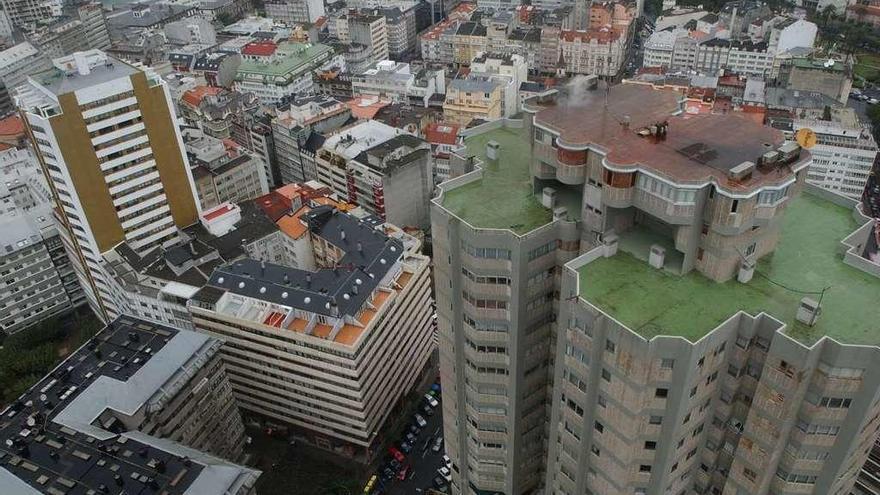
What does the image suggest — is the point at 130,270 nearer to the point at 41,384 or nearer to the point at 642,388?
the point at 41,384

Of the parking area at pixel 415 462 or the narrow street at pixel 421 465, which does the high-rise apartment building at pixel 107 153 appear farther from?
the narrow street at pixel 421 465

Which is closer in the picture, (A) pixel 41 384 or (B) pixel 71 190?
(A) pixel 41 384

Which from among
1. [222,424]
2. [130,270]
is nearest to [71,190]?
[130,270]

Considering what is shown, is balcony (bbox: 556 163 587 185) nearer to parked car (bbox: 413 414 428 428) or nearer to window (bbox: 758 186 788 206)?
window (bbox: 758 186 788 206)

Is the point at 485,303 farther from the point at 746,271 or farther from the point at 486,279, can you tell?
the point at 746,271

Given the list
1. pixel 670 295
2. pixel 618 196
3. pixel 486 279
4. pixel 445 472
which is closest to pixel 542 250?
pixel 486 279

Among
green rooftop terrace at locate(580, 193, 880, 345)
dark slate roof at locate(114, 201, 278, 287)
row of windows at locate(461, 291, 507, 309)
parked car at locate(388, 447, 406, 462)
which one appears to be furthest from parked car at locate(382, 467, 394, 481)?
green rooftop terrace at locate(580, 193, 880, 345)

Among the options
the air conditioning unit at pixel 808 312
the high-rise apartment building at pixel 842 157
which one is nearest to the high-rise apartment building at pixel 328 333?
the air conditioning unit at pixel 808 312
